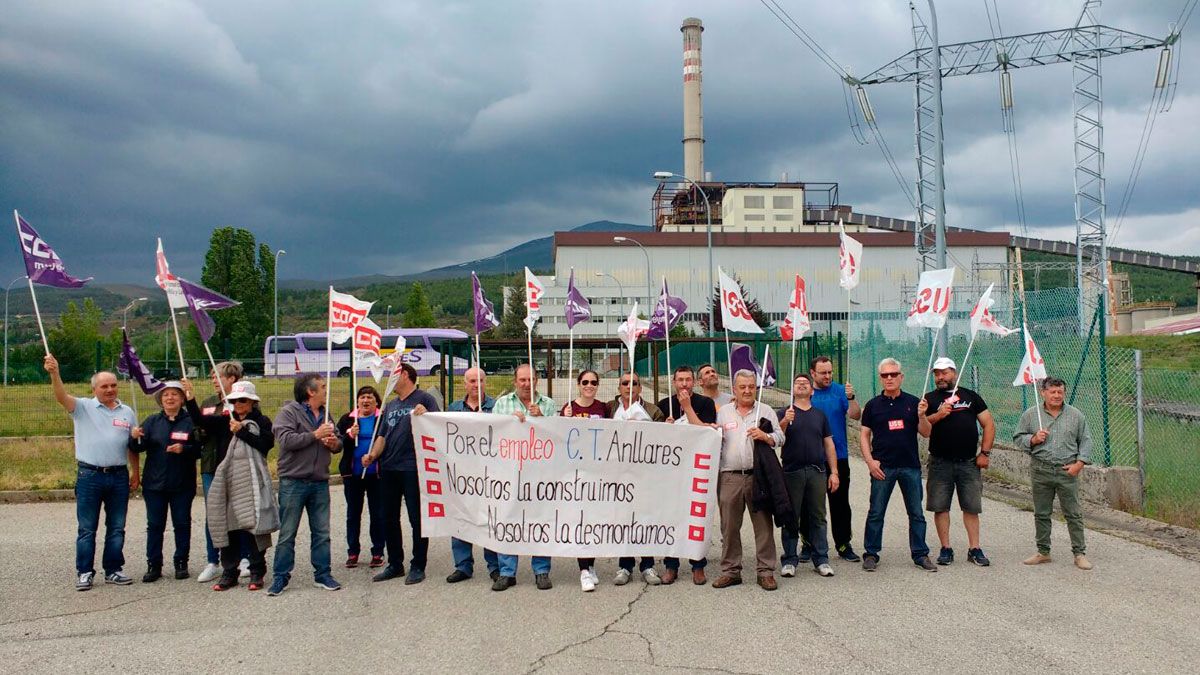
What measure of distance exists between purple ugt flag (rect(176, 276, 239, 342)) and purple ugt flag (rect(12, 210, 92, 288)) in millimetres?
1094

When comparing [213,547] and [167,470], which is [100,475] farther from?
[213,547]

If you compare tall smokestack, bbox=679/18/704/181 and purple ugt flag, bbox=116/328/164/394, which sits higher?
tall smokestack, bbox=679/18/704/181

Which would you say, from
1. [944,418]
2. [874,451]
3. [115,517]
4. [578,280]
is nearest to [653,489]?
[874,451]

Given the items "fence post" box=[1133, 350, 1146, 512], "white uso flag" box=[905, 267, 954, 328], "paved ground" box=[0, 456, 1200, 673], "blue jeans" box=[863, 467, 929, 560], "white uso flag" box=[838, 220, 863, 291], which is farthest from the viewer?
"fence post" box=[1133, 350, 1146, 512]

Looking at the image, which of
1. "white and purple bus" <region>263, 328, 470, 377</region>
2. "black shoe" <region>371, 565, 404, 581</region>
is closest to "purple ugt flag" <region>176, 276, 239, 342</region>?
"black shoe" <region>371, 565, 404, 581</region>

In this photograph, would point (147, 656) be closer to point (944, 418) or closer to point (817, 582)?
point (817, 582)

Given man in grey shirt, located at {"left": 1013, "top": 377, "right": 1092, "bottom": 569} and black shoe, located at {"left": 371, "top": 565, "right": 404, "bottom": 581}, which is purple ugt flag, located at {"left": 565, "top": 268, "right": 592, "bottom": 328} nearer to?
black shoe, located at {"left": 371, "top": 565, "right": 404, "bottom": 581}

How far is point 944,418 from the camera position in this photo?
875 centimetres

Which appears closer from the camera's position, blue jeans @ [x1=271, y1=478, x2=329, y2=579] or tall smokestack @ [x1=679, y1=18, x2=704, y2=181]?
blue jeans @ [x1=271, y1=478, x2=329, y2=579]

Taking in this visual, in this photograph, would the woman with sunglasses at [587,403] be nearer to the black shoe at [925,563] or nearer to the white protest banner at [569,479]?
the white protest banner at [569,479]

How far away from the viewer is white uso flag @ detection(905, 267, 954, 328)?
391 inches

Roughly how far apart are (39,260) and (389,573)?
425cm

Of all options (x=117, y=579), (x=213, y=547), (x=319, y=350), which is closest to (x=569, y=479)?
(x=213, y=547)

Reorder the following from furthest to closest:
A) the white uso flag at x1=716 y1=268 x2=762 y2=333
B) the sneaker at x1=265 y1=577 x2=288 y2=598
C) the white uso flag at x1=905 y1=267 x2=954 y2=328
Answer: the white uso flag at x1=905 y1=267 x2=954 y2=328 < the white uso flag at x1=716 y1=268 x2=762 y2=333 < the sneaker at x1=265 y1=577 x2=288 y2=598
